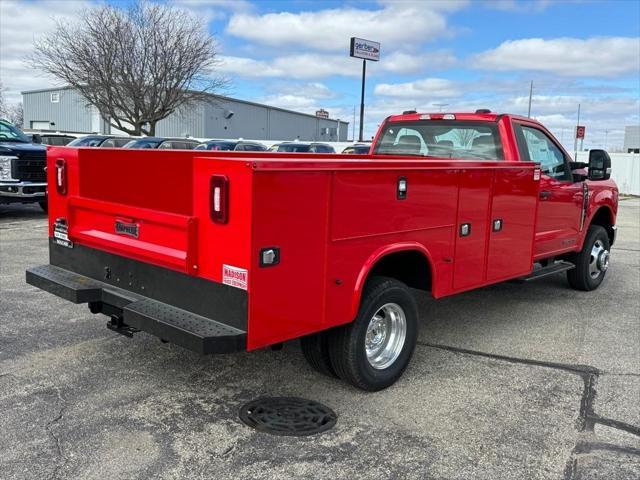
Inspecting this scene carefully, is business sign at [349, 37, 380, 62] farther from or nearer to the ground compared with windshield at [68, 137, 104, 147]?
farther from the ground

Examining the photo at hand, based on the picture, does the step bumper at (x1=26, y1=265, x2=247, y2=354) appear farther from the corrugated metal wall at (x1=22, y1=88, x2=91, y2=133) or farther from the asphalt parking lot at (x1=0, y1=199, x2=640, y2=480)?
the corrugated metal wall at (x1=22, y1=88, x2=91, y2=133)

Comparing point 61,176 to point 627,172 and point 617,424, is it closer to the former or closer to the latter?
point 617,424

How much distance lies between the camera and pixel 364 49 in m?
40.2

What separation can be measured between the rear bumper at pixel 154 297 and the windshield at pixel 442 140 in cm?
350

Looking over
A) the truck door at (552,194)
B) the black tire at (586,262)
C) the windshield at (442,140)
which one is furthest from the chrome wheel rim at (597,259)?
the windshield at (442,140)

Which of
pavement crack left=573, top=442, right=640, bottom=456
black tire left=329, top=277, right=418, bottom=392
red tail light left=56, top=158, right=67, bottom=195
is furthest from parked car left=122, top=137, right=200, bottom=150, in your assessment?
pavement crack left=573, top=442, right=640, bottom=456

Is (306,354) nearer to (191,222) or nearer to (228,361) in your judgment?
(228,361)

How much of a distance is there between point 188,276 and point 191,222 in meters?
0.35

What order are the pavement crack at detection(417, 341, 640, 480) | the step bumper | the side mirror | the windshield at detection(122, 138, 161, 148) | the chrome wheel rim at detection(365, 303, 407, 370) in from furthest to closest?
the windshield at detection(122, 138, 161, 148)
the side mirror
the chrome wheel rim at detection(365, 303, 407, 370)
the pavement crack at detection(417, 341, 640, 480)
the step bumper

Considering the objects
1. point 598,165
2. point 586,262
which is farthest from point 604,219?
point 598,165

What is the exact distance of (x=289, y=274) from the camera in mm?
3475

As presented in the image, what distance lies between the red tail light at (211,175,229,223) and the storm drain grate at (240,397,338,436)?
4.35ft

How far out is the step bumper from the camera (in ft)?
10.9

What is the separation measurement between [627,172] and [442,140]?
26080 millimetres
